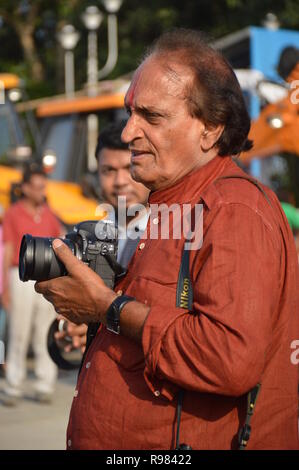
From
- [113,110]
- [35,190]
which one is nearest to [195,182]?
[35,190]

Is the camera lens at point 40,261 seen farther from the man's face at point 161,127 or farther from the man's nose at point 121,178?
the man's nose at point 121,178

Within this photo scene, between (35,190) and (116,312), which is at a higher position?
(116,312)

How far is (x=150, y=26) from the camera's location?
26484 mm

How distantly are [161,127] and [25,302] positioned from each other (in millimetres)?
5955

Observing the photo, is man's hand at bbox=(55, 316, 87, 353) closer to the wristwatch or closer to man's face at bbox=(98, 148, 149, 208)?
the wristwatch

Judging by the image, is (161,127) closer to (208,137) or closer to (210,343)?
(208,137)

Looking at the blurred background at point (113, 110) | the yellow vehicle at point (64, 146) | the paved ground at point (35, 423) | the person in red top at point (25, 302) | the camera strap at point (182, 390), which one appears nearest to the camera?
the camera strap at point (182, 390)

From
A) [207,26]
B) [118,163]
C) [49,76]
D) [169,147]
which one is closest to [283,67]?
[118,163]

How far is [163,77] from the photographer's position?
2592 millimetres

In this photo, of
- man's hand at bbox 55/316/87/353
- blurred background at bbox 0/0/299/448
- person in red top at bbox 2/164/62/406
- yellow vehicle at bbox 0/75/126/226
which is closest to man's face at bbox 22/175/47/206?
person in red top at bbox 2/164/62/406

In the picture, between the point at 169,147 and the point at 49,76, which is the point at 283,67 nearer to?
the point at 169,147

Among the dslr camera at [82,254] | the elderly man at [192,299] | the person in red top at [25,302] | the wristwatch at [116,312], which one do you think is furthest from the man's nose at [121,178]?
the person in red top at [25,302]

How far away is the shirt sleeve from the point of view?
229 centimetres

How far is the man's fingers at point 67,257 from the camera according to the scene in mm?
2588
